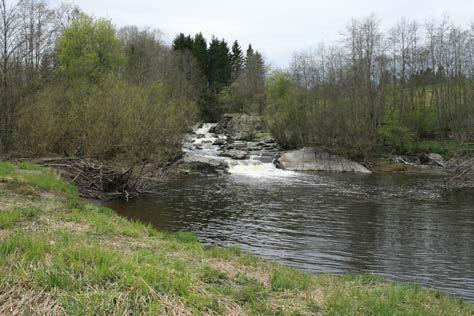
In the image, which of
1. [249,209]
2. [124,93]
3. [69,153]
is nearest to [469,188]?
[249,209]

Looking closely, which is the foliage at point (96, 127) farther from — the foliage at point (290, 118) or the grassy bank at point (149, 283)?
the foliage at point (290, 118)

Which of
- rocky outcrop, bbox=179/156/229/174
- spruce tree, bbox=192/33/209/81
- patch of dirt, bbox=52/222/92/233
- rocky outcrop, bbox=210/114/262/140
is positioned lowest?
patch of dirt, bbox=52/222/92/233

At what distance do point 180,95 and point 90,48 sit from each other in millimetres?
12018

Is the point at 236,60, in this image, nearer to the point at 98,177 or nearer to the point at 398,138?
the point at 398,138

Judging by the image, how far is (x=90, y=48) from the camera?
47094mm

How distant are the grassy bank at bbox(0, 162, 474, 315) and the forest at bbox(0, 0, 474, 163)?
1349 cm

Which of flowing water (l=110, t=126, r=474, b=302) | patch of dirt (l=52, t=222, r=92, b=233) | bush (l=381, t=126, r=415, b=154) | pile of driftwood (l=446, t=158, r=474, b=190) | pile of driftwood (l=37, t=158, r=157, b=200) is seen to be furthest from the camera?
bush (l=381, t=126, r=415, b=154)

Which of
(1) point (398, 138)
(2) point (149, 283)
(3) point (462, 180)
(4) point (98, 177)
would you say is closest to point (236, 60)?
(1) point (398, 138)

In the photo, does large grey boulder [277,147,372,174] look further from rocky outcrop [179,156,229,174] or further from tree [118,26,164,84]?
tree [118,26,164,84]

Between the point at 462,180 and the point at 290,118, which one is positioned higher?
the point at 290,118

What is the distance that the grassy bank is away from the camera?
5.13m

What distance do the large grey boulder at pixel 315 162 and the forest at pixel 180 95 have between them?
1.51 metres

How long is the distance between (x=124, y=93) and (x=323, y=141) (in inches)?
898

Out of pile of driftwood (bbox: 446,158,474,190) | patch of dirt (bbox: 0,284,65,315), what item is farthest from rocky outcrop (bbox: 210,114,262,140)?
patch of dirt (bbox: 0,284,65,315)
